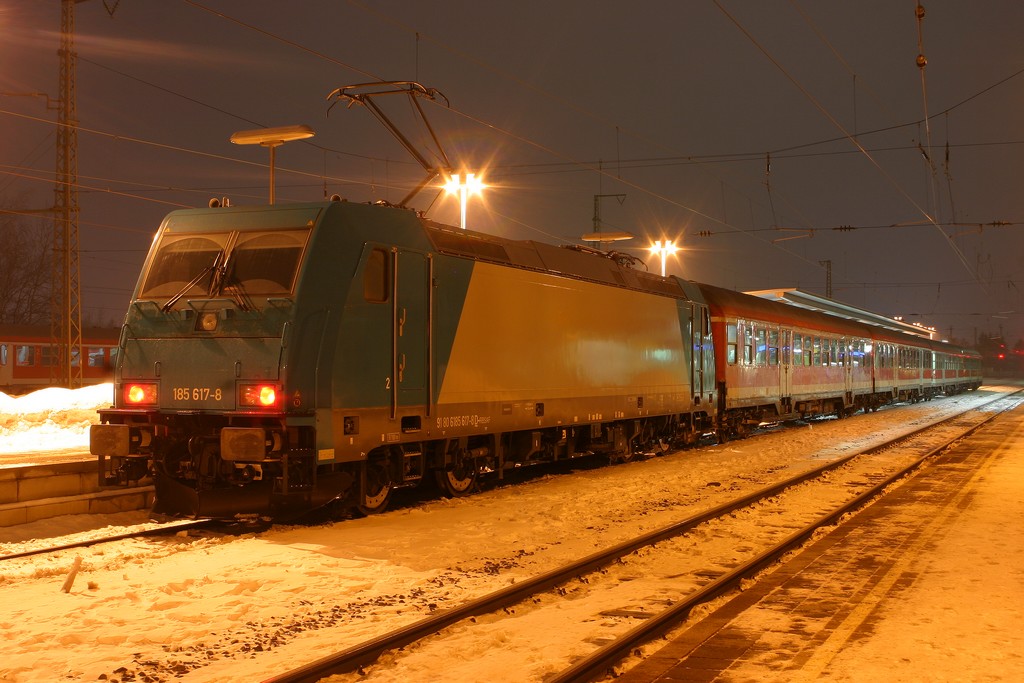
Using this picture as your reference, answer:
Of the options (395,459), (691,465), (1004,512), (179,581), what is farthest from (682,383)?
(179,581)

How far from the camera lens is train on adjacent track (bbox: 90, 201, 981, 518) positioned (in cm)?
955

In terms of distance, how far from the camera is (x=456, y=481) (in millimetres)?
12773

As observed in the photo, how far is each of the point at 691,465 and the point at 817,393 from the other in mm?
13064

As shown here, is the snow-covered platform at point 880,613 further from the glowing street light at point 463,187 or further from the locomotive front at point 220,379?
the glowing street light at point 463,187

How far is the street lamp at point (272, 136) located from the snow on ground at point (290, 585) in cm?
815

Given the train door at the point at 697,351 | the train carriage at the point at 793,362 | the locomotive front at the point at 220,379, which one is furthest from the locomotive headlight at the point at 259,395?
the train carriage at the point at 793,362

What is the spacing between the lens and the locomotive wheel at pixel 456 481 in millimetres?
12508

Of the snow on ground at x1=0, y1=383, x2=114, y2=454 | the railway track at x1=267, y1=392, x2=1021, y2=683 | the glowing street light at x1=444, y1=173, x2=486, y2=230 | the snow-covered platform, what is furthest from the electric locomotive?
the snow on ground at x1=0, y1=383, x2=114, y2=454

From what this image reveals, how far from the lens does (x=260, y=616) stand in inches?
267

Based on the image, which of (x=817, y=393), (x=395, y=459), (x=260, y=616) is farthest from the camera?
(x=817, y=393)

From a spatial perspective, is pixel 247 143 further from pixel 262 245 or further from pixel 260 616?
pixel 260 616

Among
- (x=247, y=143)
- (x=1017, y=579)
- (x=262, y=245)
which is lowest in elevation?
(x=1017, y=579)

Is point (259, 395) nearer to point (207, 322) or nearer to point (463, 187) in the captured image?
point (207, 322)

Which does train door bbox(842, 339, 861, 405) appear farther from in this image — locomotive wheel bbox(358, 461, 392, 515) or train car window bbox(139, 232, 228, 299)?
train car window bbox(139, 232, 228, 299)
